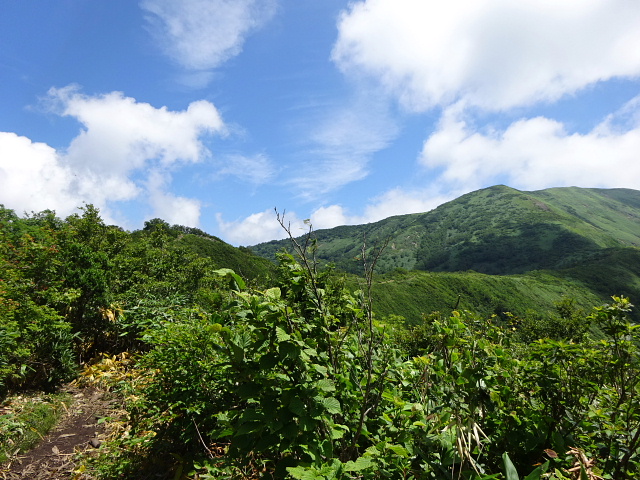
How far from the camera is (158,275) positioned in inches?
472

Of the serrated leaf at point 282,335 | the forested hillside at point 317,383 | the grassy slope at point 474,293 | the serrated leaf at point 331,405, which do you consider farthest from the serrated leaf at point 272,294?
the grassy slope at point 474,293

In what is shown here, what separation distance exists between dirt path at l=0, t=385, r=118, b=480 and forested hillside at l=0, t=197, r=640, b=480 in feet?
0.68

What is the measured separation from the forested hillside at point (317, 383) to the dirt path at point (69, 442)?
8.1 inches

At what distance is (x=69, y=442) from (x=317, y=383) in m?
4.86

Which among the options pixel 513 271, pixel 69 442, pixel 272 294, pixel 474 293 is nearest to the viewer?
pixel 272 294

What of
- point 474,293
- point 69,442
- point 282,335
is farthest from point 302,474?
point 474,293

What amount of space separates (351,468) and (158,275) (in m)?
12.0

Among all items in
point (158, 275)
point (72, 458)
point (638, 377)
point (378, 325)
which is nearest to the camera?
point (638, 377)

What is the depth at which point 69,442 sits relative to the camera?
15.2ft

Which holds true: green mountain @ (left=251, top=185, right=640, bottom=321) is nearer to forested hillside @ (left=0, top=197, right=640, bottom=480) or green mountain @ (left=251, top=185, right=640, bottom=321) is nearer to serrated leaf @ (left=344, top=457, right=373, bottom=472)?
forested hillside @ (left=0, top=197, right=640, bottom=480)

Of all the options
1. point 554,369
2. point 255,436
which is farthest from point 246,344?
point 554,369

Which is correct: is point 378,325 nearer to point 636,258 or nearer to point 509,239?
point 636,258

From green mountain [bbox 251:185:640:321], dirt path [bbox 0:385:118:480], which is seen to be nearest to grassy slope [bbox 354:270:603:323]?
green mountain [bbox 251:185:640:321]

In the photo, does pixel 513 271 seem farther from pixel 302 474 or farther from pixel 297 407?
pixel 302 474
